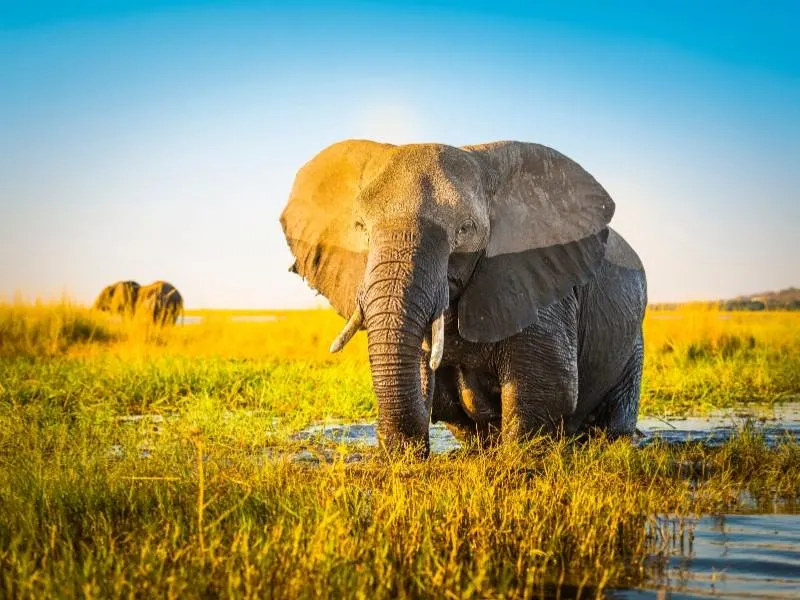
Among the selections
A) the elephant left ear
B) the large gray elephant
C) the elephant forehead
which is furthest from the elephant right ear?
the elephant left ear

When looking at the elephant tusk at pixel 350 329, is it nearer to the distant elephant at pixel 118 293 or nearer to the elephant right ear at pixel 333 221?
the elephant right ear at pixel 333 221

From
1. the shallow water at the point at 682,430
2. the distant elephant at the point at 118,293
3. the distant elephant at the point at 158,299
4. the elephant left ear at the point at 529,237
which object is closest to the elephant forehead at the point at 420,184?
the elephant left ear at the point at 529,237

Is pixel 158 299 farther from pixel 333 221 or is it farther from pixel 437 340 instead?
pixel 437 340

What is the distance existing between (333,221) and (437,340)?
4.22ft

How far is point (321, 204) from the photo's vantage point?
6.63 meters

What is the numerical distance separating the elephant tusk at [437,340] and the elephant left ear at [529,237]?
1.84 ft

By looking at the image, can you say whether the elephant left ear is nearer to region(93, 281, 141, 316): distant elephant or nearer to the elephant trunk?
the elephant trunk

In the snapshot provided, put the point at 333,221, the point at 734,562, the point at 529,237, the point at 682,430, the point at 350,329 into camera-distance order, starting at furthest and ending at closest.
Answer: the point at 682,430, the point at 529,237, the point at 333,221, the point at 350,329, the point at 734,562

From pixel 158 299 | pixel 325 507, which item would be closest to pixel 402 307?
pixel 325 507

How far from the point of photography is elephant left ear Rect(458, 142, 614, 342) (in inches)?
249

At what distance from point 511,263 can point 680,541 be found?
8.04 ft

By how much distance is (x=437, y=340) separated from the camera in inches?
223

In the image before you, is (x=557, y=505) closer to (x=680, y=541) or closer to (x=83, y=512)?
(x=680, y=541)

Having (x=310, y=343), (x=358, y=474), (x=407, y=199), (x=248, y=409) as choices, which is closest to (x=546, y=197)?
(x=407, y=199)
